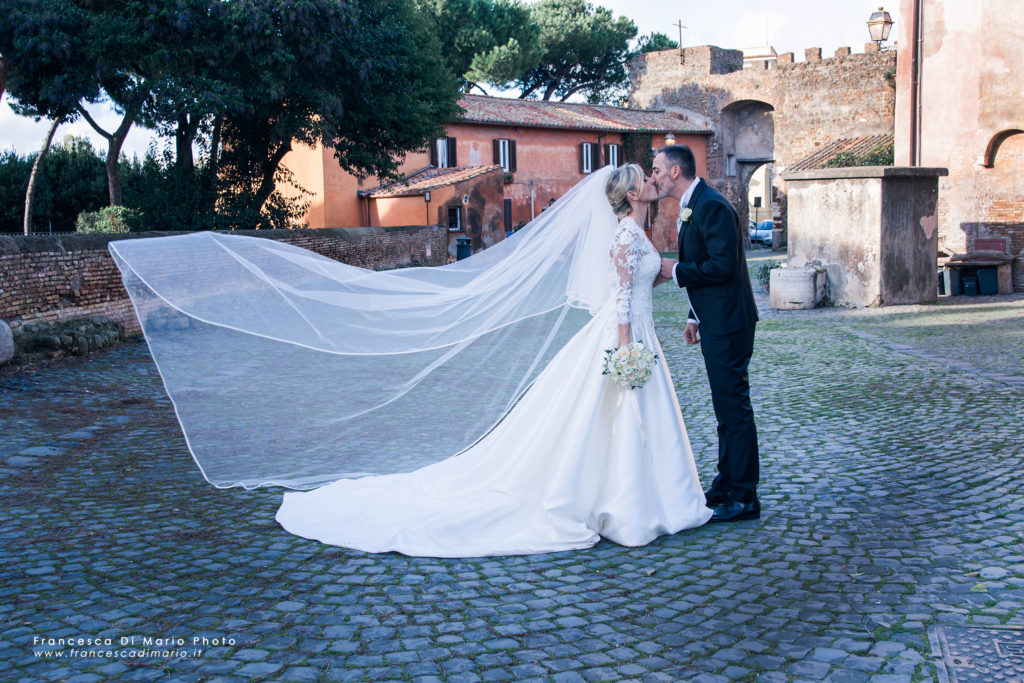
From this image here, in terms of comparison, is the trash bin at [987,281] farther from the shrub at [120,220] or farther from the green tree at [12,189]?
the green tree at [12,189]

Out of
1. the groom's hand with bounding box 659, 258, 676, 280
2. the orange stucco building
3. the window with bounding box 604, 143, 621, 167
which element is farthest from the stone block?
the window with bounding box 604, 143, 621, 167

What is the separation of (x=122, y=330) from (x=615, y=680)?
10392 mm

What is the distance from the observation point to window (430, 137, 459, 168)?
111 feet

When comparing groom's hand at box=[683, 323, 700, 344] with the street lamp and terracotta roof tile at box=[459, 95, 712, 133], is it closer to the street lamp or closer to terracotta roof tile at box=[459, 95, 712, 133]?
the street lamp

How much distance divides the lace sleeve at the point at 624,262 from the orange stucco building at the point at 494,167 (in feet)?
82.1

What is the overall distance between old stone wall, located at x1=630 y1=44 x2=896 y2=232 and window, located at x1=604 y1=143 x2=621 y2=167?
4673 mm

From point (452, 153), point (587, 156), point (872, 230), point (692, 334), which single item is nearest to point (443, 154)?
point (452, 153)

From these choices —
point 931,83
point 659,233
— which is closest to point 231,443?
point 931,83

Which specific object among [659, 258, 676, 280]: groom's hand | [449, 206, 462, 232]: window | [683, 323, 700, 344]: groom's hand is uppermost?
[449, 206, 462, 232]: window

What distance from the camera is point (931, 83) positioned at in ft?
58.2

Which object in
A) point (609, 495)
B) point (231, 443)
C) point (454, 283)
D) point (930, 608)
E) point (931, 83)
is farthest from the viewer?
point (931, 83)

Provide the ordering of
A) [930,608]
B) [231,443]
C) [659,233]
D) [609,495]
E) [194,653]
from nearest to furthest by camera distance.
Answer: [194,653] < [930,608] < [609,495] < [231,443] < [659,233]

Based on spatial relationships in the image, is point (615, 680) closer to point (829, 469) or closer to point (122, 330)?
point (829, 469)

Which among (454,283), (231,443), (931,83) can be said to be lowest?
(231,443)
